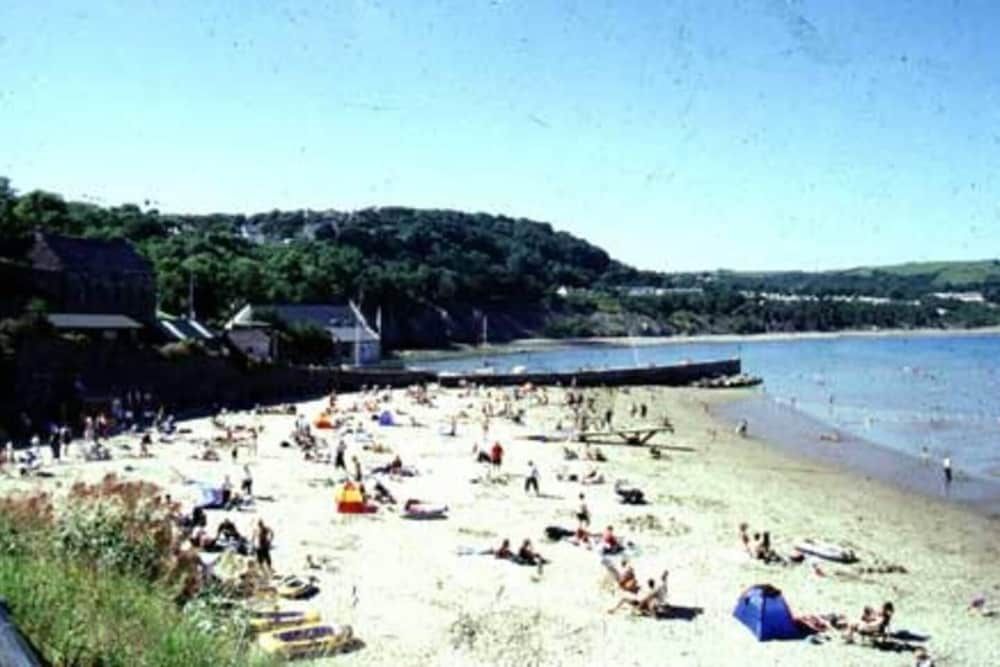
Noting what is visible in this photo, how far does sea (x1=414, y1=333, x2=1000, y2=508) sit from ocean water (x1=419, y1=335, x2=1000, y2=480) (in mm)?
79

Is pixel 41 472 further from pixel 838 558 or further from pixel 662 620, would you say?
pixel 838 558

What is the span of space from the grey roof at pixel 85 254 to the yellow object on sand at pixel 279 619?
38.8 m

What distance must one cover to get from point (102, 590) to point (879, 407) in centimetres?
6710

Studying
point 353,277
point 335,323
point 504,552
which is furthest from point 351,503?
point 353,277

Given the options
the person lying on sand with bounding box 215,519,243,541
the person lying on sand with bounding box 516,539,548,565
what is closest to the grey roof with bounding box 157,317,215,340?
the person lying on sand with bounding box 215,519,243,541

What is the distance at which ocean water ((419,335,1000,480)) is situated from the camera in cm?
5147

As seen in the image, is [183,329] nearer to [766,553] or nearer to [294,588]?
[766,553]

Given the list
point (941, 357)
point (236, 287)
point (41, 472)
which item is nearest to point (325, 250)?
point (236, 287)

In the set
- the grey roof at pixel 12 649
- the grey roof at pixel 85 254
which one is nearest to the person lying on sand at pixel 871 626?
the grey roof at pixel 12 649

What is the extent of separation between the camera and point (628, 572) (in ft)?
65.7

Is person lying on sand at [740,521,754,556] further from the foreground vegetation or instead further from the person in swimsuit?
the foreground vegetation

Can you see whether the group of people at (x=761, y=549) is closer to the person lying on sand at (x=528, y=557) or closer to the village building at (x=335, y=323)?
the person lying on sand at (x=528, y=557)

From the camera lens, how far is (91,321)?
49.2 meters

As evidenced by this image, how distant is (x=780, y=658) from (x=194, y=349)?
36.8 meters
